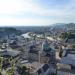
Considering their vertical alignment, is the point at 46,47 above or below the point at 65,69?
above

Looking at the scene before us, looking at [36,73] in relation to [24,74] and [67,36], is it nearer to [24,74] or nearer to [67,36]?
[24,74]

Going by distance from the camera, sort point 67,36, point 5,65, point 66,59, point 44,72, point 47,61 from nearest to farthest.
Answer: point 44,72, point 5,65, point 47,61, point 66,59, point 67,36

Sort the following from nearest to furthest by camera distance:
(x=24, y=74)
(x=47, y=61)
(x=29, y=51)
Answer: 1. (x=24, y=74)
2. (x=47, y=61)
3. (x=29, y=51)

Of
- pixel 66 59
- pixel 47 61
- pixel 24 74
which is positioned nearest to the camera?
pixel 24 74

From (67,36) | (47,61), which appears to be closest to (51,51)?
(47,61)

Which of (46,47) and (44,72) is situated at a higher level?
(46,47)

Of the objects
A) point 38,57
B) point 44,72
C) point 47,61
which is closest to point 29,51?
point 38,57

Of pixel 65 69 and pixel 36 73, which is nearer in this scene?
pixel 36 73

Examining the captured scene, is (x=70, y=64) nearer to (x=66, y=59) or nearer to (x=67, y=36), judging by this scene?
(x=66, y=59)

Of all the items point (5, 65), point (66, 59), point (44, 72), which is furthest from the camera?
point (66, 59)
